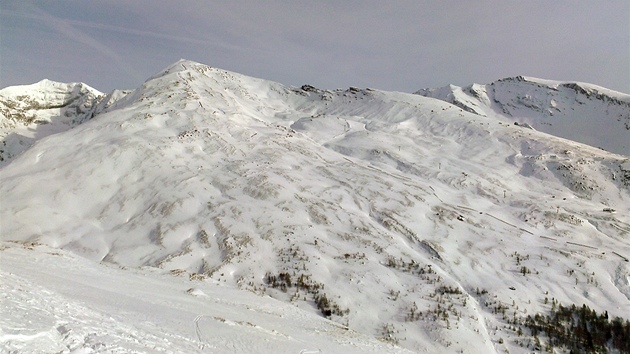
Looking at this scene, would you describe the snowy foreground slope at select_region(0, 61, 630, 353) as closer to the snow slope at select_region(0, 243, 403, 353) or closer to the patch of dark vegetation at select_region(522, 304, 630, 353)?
the snow slope at select_region(0, 243, 403, 353)

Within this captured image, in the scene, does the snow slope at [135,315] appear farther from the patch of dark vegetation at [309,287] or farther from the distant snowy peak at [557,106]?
the distant snowy peak at [557,106]

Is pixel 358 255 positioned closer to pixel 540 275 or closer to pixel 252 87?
pixel 540 275

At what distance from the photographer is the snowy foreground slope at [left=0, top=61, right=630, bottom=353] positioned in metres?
13.3

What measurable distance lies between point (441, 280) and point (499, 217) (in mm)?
14247

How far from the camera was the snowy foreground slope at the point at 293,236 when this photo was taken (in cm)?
1327

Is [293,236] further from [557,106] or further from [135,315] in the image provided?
[557,106]

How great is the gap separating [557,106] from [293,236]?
120674 millimetres

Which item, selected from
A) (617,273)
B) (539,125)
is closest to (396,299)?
(617,273)

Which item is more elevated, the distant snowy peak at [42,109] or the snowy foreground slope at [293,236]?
the distant snowy peak at [42,109]

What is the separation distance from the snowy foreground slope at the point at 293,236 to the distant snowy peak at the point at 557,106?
200ft

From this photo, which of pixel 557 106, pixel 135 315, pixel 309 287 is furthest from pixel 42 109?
pixel 557 106

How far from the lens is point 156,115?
45.9 metres

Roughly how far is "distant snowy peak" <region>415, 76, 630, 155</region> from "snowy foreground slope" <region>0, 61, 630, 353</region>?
6103 centimetres

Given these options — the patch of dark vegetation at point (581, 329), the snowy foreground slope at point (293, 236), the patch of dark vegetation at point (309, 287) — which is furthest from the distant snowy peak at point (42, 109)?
the patch of dark vegetation at point (581, 329)
